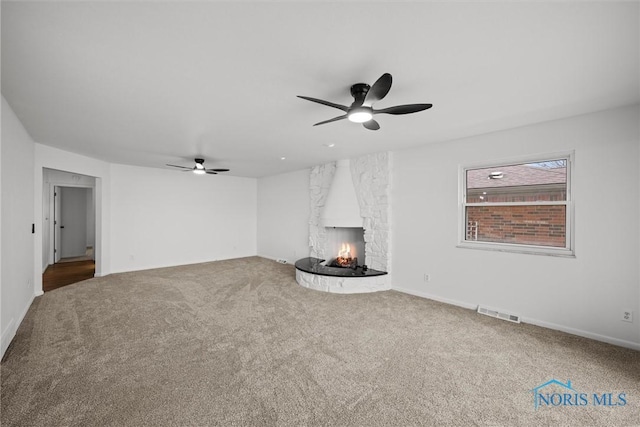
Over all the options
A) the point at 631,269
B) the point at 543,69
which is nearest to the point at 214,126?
the point at 543,69

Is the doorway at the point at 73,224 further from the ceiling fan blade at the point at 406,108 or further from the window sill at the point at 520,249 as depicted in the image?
the window sill at the point at 520,249

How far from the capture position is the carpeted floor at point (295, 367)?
175cm

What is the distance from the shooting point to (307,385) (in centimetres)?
202

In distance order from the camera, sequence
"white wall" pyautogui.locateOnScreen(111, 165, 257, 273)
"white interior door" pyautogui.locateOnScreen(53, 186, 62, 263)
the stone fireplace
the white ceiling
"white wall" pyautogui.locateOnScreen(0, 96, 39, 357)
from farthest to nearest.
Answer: "white interior door" pyautogui.locateOnScreen(53, 186, 62, 263) → "white wall" pyautogui.locateOnScreen(111, 165, 257, 273) → the stone fireplace → "white wall" pyautogui.locateOnScreen(0, 96, 39, 357) → the white ceiling

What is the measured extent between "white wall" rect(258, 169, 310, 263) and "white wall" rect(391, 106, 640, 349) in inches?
121

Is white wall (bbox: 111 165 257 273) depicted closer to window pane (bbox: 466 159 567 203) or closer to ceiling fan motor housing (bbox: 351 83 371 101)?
ceiling fan motor housing (bbox: 351 83 371 101)

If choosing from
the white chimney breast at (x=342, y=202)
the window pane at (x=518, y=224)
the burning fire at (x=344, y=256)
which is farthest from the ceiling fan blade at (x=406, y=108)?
the burning fire at (x=344, y=256)

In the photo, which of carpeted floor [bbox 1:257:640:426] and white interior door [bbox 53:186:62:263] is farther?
white interior door [bbox 53:186:62:263]

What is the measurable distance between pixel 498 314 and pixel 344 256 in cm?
278

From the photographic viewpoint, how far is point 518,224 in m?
3.37

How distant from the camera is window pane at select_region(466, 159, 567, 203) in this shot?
122 inches

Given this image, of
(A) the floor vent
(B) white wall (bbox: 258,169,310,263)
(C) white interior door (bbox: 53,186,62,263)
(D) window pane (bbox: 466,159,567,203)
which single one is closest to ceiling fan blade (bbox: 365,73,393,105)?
(D) window pane (bbox: 466,159,567,203)

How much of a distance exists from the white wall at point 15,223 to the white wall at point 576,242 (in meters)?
5.07

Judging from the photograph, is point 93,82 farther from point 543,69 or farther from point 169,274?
point 169,274
